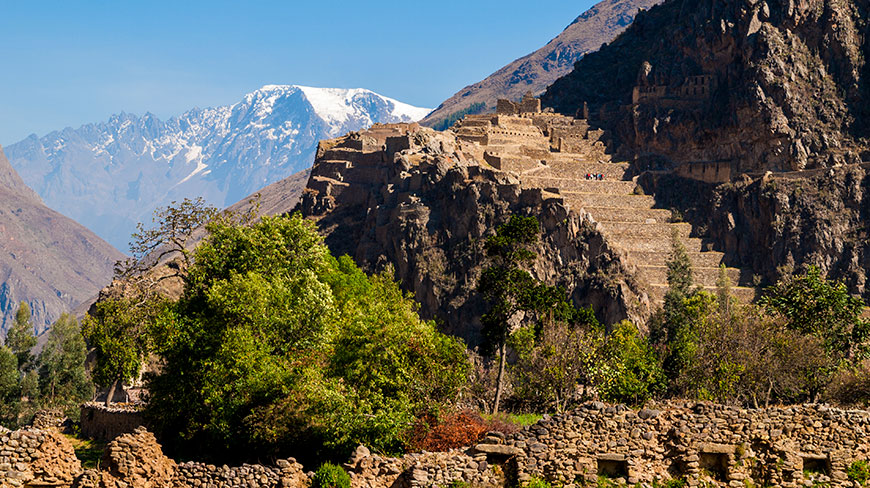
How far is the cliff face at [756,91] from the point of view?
135m

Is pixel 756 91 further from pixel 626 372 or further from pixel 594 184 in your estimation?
pixel 626 372

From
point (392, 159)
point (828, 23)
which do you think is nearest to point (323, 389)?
point (392, 159)

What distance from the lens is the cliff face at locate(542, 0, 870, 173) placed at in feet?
442

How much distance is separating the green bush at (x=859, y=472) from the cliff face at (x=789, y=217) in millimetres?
100576

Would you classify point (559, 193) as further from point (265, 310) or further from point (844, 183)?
point (265, 310)

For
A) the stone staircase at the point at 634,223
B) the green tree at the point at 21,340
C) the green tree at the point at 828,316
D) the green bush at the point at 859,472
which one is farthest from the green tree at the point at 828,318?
the green tree at the point at 21,340

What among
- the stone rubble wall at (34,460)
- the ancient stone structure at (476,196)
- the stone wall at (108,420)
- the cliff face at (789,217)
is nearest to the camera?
the stone rubble wall at (34,460)

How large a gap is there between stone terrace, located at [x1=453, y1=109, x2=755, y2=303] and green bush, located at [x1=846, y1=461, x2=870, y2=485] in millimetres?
84962

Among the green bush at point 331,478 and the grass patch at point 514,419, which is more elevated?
the green bush at point 331,478

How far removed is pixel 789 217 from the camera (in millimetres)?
127125

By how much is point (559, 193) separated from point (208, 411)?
84754 mm

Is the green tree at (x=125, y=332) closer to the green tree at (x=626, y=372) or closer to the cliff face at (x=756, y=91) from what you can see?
the green tree at (x=626, y=372)

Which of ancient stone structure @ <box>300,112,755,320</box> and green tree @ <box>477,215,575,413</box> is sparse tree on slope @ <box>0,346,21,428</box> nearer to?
ancient stone structure @ <box>300,112,755,320</box>

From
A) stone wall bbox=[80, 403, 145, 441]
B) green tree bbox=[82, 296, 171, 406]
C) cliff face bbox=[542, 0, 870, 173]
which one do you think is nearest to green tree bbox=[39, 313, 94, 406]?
green tree bbox=[82, 296, 171, 406]
